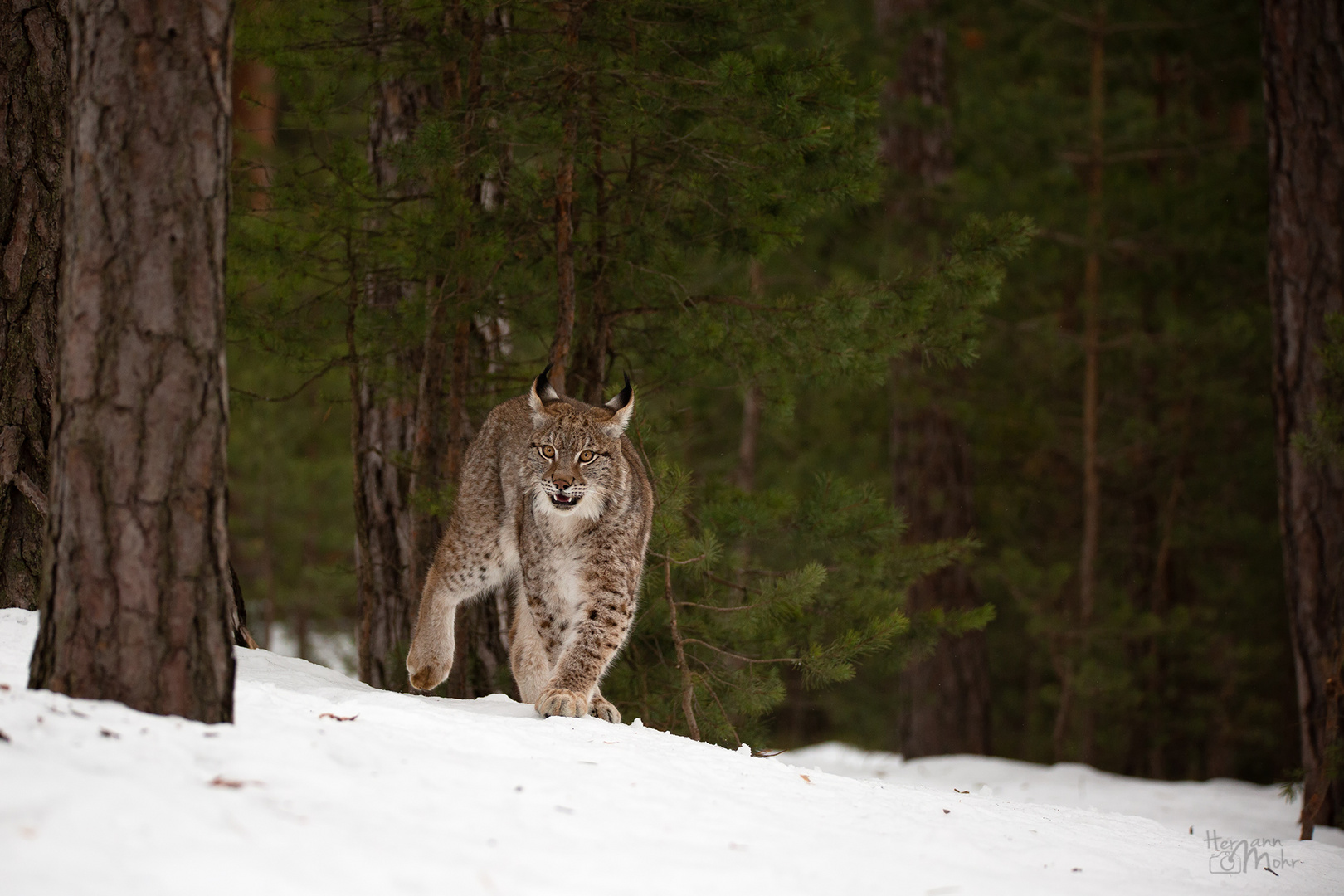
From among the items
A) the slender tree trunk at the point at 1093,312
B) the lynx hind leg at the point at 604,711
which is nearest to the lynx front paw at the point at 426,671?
the lynx hind leg at the point at 604,711

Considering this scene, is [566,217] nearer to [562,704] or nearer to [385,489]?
[385,489]

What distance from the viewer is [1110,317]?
15.7 meters

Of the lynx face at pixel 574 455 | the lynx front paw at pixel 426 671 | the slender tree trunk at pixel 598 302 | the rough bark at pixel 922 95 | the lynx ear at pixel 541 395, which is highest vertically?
the rough bark at pixel 922 95

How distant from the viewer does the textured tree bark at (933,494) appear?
1340 centimetres

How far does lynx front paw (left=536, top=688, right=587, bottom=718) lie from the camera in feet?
17.6

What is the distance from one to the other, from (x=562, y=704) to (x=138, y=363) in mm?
2617

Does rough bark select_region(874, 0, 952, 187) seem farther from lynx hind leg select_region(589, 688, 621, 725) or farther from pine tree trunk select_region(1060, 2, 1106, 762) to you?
lynx hind leg select_region(589, 688, 621, 725)

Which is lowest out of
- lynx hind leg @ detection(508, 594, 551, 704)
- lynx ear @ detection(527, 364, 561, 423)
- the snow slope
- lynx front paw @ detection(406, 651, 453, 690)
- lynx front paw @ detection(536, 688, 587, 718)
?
the snow slope

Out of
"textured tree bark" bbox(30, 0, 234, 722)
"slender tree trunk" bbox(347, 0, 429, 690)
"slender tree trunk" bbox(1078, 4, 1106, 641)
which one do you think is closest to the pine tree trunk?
"slender tree trunk" bbox(1078, 4, 1106, 641)

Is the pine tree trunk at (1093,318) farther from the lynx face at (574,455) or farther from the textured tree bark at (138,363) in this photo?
the textured tree bark at (138,363)

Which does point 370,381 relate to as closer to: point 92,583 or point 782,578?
point 782,578

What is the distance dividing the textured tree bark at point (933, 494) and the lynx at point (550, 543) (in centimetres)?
731

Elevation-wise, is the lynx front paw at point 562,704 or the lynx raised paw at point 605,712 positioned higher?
the lynx front paw at point 562,704

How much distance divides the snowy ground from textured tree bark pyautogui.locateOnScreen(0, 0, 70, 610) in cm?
67
